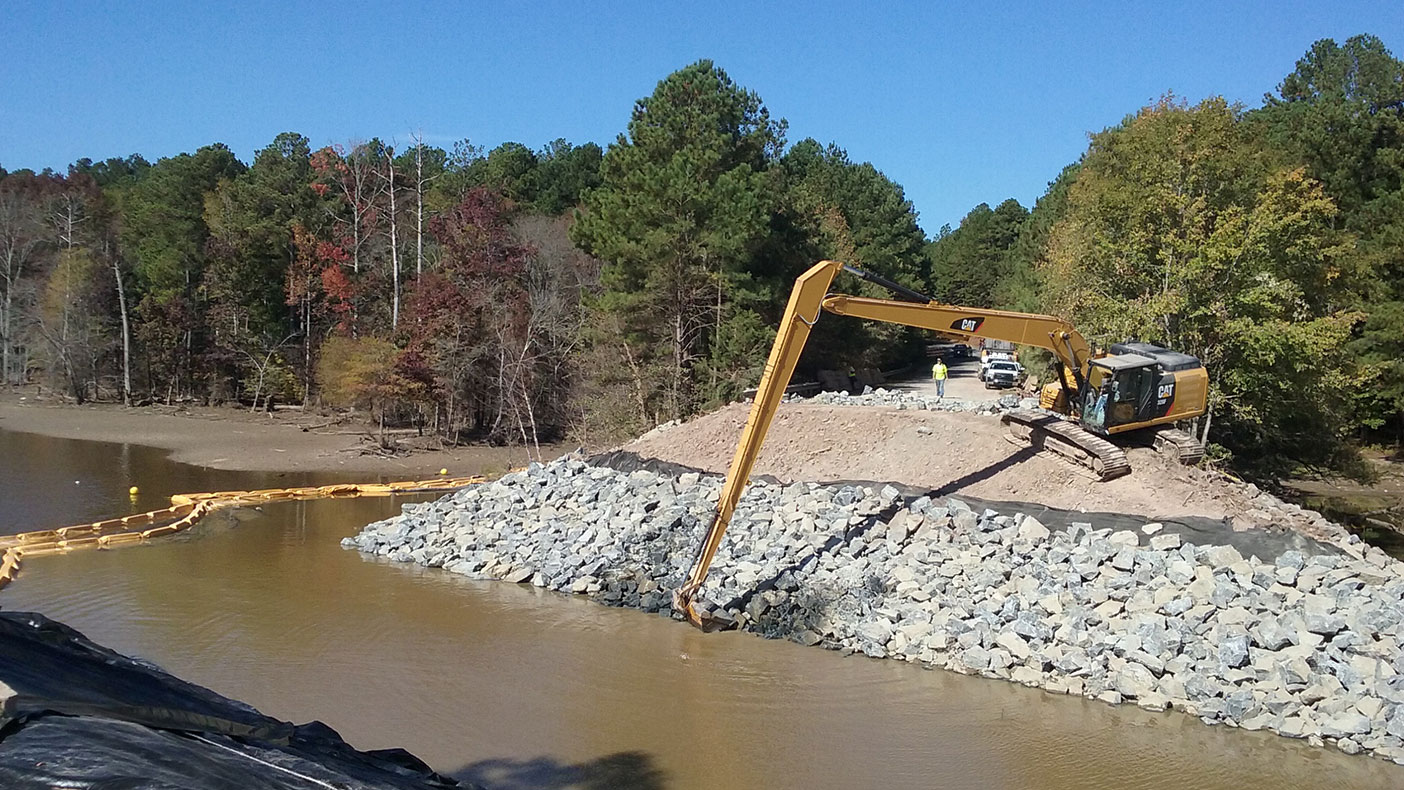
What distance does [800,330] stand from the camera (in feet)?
45.9

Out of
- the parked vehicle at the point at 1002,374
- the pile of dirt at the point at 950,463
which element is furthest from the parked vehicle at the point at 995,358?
the pile of dirt at the point at 950,463

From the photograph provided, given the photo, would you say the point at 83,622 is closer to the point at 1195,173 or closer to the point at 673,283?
the point at 673,283

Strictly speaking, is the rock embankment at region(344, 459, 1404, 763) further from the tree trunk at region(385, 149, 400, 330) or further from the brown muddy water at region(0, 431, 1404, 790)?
the tree trunk at region(385, 149, 400, 330)

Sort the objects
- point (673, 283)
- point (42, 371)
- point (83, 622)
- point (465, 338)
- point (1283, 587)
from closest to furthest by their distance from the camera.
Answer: point (1283, 587), point (83, 622), point (673, 283), point (465, 338), point (42, 371)

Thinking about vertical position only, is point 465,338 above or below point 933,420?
above

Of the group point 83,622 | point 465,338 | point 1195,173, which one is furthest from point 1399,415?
point 83,622

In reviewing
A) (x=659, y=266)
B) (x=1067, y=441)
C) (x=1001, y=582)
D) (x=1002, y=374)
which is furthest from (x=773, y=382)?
(x=1002, y=374)

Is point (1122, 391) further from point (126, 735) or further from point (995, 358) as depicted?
point (995, 358)

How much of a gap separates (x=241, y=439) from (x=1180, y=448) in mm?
30055

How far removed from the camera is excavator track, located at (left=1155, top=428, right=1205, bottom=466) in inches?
673

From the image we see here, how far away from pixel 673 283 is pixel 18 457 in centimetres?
2070

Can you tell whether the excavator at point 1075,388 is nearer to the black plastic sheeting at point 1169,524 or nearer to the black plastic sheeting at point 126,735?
the black plastic sheeting at point 1169,524

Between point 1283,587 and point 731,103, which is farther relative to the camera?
point 731,103

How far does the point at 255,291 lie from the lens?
47.0m
